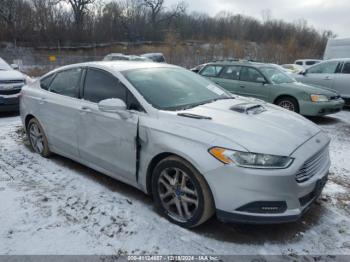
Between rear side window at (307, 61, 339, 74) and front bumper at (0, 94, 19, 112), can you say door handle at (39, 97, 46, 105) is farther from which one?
rear side window at (307, 61, 339, 74)

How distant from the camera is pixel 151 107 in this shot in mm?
3084

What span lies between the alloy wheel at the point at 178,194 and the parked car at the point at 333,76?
332 inches

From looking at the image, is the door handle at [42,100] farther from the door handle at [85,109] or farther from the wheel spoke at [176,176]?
the wheel spoke at [176,176]

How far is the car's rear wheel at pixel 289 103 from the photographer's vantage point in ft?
25.2

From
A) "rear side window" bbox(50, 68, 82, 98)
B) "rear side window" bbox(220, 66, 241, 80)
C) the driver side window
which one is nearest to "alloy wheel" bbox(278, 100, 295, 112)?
"rear side window" bbox(220, 66, 241, 80)

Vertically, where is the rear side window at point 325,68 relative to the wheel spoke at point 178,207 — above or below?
above

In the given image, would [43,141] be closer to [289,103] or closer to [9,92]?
[9,92]

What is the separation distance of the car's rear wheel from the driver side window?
3.00 metres

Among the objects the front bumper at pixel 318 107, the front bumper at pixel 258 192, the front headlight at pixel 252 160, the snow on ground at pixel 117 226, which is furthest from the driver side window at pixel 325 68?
the front headlight at pixel 252 160

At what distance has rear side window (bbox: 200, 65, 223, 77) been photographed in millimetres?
8930

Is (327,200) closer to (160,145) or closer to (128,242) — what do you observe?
(160,145)

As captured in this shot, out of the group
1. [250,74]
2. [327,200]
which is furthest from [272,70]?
[327,200]

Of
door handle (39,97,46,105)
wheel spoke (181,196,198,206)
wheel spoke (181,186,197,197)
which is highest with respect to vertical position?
door handle (39,97,46,105)

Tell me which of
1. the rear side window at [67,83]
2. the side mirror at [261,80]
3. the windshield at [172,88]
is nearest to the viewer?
the windshield at [172,88]
